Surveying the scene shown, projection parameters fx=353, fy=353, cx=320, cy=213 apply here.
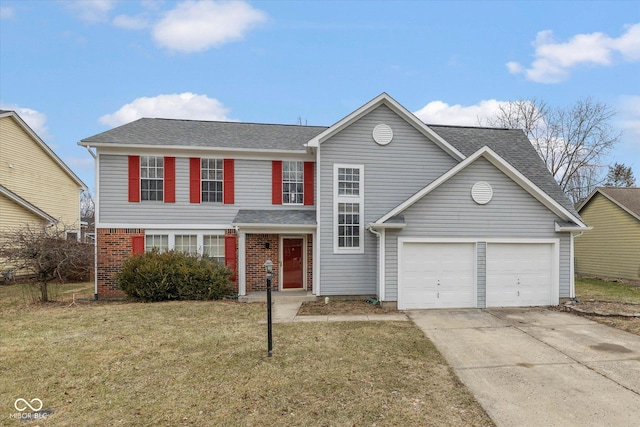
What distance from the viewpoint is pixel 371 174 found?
12055 mm

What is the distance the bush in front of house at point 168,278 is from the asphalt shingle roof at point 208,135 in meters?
3.99

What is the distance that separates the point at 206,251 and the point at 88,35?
9977 mm

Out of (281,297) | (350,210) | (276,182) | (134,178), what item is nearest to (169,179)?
(134,178)

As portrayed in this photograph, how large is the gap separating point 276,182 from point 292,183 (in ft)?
1.98

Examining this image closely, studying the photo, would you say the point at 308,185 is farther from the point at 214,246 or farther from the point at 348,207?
the point at 214,246

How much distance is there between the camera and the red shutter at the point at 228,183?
12820mm

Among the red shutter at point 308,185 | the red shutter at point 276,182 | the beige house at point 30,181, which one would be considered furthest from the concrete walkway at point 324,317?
the beige house at point 30,181

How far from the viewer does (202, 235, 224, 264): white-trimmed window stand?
12.8m

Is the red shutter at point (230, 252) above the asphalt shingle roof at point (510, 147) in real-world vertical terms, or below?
below

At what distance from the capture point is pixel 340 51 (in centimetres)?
1608

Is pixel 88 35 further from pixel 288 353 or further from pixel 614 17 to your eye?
pixel 614 17

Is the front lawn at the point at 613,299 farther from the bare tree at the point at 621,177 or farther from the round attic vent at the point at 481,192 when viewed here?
the bare tree at the point at 621,177

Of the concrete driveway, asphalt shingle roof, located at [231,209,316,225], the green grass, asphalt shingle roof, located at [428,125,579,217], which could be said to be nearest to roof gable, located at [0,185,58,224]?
asphalt shingle roof, located at [231,209,316,225]

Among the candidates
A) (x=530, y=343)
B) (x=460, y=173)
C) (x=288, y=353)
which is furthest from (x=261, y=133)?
(x=530, y=343)
